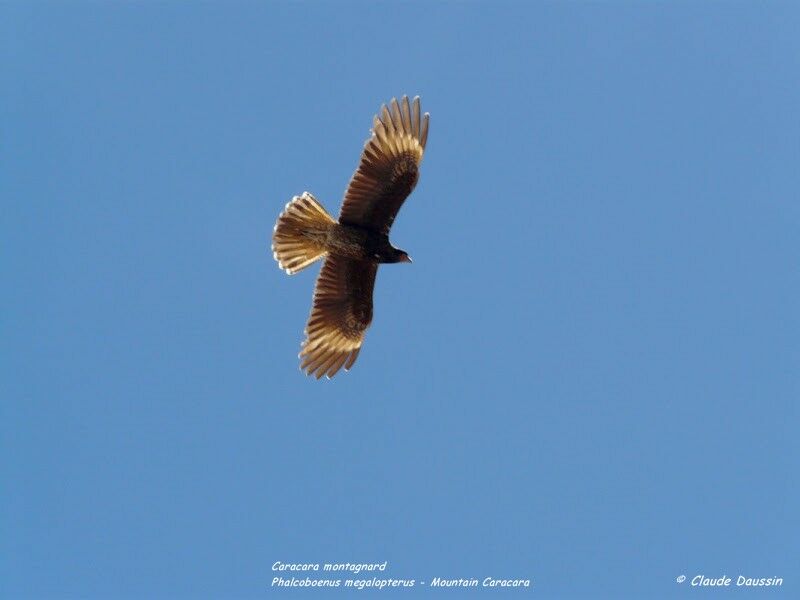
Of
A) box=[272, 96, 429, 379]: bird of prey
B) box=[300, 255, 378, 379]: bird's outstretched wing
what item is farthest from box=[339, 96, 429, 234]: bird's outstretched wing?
Result: box=[300, 255, 378, 379]: bird's outstretched wing

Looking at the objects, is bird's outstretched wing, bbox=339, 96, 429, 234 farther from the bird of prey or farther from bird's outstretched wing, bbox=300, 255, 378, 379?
bird's outstretched wing, bbox=300, 255, 378, 379

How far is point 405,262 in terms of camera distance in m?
19.3

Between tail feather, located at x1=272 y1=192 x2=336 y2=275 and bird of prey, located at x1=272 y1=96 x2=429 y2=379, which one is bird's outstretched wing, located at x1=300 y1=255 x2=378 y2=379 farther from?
tail feather, located at x1=272 y1=192 x2=336 y2=275

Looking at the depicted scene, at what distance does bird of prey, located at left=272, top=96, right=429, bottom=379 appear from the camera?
18141mm

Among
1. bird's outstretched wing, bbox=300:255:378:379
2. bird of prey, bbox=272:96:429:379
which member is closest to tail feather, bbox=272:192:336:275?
bird of prey, bbox=272:96:429:379

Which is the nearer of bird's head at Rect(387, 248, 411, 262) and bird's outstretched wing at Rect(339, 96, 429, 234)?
bird's outstretched wing at Rect(339, 96, 429, 234)

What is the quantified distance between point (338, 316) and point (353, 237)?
157 cm

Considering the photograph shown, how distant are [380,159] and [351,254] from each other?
1701mm

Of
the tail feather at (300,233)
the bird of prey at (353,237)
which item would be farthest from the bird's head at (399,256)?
the tail feather at (300,233)

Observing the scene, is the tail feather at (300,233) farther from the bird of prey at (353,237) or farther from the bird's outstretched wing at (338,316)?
the bird's outstretched wing at (338,316)

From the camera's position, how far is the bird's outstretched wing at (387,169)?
59.3 feet

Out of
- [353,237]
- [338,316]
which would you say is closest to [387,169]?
[353,237]

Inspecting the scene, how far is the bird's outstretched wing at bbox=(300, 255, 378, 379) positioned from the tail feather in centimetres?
52

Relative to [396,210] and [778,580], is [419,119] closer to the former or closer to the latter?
[396,210]
